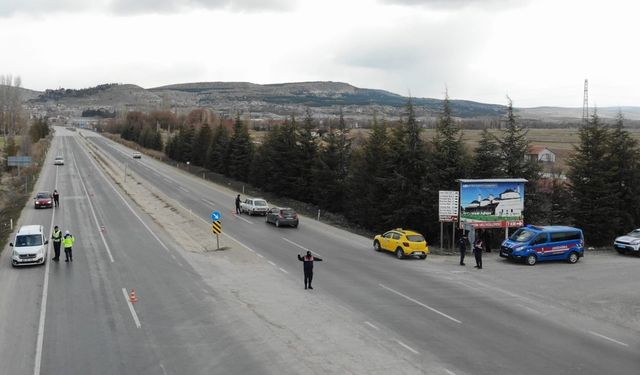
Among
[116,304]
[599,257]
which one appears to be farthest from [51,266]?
[599,257]

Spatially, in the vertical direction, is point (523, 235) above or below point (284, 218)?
above

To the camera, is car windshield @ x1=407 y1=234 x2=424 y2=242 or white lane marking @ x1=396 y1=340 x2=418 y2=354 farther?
car windshield @ x1=407 y1=234 x2=424 y2=242

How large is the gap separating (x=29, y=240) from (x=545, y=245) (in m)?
25.1

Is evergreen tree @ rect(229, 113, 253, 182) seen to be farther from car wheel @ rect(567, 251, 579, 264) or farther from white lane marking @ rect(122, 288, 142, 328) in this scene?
white lane marking @ rect(122, 288, 142, 328)

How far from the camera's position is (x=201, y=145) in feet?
322

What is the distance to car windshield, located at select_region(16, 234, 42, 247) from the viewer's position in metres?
26.5

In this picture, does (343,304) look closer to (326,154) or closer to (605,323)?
(605,323)

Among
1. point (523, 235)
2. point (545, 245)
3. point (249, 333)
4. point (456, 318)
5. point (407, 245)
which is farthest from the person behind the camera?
point (407, 245)

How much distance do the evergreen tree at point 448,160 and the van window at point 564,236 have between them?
9377 millimetres

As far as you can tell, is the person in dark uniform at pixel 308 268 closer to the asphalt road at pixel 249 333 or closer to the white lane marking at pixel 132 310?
the asphalt road at pixel 249 333

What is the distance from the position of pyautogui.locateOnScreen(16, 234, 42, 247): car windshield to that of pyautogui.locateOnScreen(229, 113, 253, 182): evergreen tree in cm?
4710

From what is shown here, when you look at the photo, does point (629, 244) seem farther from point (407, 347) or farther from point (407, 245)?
point (407, 347)

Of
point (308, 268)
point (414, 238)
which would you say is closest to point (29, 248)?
point (308, 268)

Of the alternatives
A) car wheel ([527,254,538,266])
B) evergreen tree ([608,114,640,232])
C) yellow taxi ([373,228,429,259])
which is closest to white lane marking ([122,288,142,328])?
yellow taxi ([373,228,429,259])
